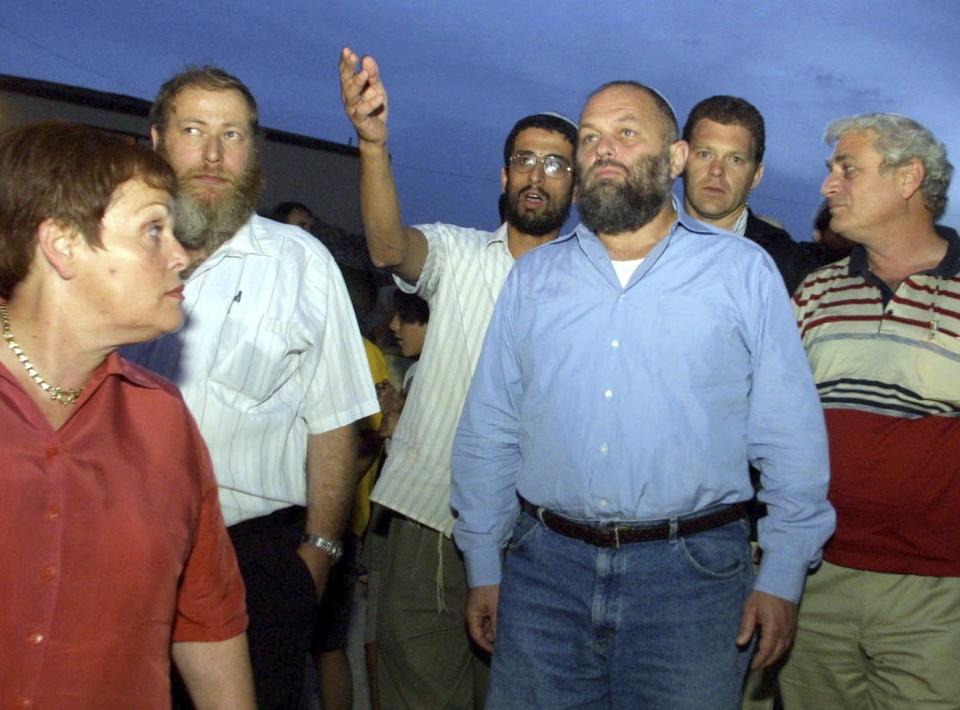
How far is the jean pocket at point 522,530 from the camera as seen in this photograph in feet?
12.5

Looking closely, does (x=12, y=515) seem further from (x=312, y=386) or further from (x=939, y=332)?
(x=939, y=332)

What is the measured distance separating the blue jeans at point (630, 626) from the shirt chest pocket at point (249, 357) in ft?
3.37

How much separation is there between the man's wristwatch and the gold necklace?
1.57 meters

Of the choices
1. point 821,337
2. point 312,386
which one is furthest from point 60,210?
point 821,337

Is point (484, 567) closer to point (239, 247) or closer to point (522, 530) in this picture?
point (522, 530)

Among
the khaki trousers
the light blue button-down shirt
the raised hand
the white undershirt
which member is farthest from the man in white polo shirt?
the khaki trousers

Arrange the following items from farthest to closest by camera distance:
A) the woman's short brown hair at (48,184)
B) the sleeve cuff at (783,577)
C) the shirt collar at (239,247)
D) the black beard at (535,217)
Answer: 1. the black beard at (535,217)
2. the shirt collar at (239,247)
3. the sleeve cuff at (783,577)
4. the woman's short brown hair at (48,184)

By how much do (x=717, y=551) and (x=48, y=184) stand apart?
226cm

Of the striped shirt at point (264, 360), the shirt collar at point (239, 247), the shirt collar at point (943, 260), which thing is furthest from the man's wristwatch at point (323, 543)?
the shirt collar at point (943, 260)

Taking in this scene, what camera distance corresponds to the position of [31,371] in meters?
2.39

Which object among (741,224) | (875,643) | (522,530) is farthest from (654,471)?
(741,224)

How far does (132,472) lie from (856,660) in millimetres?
3083

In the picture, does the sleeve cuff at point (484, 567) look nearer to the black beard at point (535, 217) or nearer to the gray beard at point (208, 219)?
the gray beard at point (208, 219)

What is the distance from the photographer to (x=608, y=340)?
369cm
